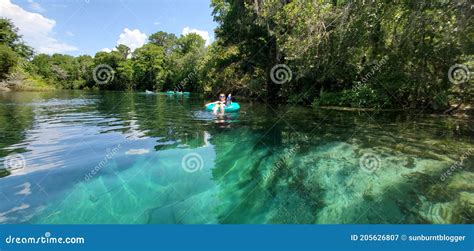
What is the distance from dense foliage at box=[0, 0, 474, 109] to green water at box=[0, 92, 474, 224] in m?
5.24

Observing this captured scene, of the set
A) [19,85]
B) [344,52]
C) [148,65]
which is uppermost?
[148,65]

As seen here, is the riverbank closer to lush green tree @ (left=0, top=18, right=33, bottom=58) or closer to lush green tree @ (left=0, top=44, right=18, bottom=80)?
lush green tree @ (left=0, top=44, right=18, bottom=80)

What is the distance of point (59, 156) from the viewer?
8102 millimetres

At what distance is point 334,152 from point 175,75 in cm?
6027

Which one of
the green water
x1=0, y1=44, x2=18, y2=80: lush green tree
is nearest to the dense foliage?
the green water

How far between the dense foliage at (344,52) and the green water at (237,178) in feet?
17.2

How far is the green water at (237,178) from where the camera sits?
16.3 ft

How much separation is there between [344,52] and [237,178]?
1514 cm

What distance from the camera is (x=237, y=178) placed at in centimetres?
674

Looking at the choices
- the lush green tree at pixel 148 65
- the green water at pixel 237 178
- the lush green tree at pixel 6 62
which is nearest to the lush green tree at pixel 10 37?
the lush green tree at pixel 6 62

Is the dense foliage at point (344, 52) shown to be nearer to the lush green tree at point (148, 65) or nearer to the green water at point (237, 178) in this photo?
the green water at point (237, 178)

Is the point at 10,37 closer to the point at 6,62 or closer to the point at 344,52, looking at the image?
the point at 6,62

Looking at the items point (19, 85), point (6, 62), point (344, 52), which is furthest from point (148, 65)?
point (344, 52)

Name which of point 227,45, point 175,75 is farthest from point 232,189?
point 175,75
